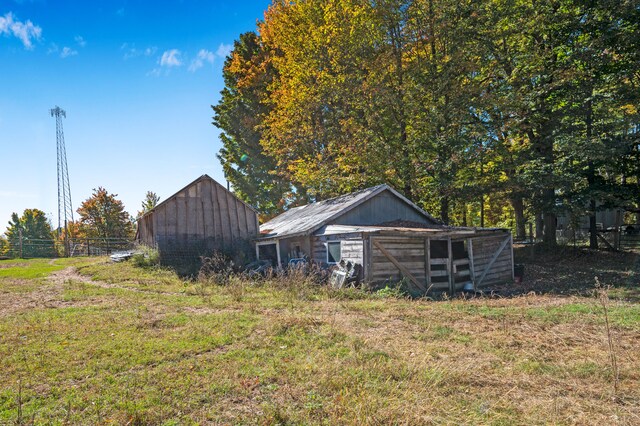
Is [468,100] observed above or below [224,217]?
above

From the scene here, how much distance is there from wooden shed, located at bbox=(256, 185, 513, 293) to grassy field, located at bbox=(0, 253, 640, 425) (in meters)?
3.33

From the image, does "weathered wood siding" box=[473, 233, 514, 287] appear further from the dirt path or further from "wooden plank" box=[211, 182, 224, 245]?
"wooden plank" box=[211, 182, 224, 245]

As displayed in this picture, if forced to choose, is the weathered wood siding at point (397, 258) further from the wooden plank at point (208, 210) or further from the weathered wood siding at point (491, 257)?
the wooden plank at point (208, 210)

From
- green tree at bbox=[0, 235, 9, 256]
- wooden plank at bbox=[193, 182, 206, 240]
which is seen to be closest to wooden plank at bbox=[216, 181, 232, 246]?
wooden plank at bbox=[193, 182, 206, 240]

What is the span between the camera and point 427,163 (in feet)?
66.3

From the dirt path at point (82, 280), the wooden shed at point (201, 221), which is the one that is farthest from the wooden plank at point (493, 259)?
the wooden shed at point (201, 221)

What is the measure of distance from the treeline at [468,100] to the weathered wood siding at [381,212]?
1.77m

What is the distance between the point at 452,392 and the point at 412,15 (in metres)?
20.9

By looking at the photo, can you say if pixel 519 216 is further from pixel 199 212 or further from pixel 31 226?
pixel 31 226

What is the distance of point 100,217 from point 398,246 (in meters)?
46.1

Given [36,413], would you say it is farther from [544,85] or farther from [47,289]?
[544,85]

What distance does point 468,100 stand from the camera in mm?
19234

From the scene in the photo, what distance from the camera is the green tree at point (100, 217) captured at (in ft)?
156

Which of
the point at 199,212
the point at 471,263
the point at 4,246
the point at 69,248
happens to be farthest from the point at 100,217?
the point at 471,263
